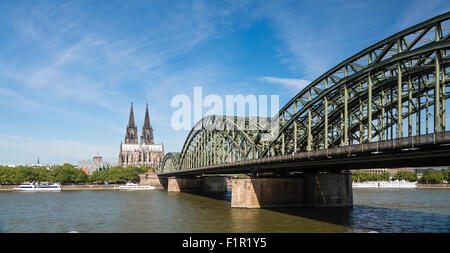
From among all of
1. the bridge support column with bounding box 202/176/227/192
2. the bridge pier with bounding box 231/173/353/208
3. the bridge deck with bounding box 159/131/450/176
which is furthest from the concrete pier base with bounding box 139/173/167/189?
the bridge deck with bounding box 159/131/450/176

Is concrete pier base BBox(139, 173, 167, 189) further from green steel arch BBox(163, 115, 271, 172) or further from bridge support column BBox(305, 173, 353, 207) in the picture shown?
bridge support column BBox(305, 173, 353, 207)

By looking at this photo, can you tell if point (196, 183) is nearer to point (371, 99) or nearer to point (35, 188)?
point (35, 188)

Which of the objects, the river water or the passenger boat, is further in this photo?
the passenger boat

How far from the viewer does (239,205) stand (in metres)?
64.9

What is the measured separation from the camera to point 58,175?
176 m

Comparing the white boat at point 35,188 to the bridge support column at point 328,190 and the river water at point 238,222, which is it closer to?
the river water at point 238,222

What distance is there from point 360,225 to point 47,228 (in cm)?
3399

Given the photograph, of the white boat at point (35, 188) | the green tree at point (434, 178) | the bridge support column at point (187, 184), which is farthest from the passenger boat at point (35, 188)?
the green tree at point (434, 178)

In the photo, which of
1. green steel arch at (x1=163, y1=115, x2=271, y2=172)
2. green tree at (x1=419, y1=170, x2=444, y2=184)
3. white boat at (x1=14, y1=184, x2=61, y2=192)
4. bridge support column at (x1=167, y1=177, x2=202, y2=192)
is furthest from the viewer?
green tree at (x1=419, y1=170, x2=444, y2=184)

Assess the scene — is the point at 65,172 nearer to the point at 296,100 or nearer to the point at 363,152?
the point at 296,100

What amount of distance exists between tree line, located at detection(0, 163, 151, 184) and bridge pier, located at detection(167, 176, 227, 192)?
186 ft

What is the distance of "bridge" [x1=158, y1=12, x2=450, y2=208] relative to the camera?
3688cm

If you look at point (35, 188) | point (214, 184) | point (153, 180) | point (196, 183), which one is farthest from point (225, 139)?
point (153, 180)
